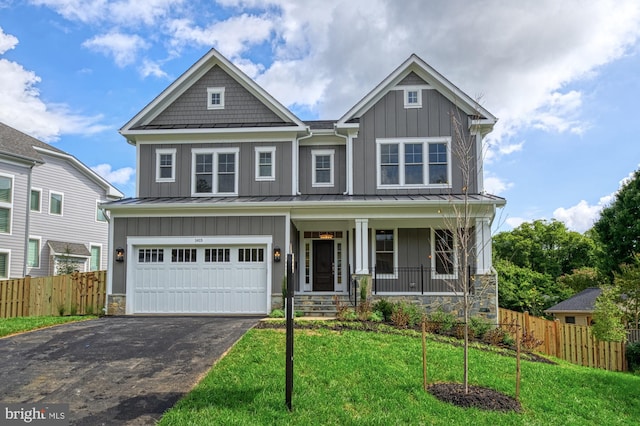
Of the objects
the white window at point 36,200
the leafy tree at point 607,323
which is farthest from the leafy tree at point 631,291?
the white window at point 36,200

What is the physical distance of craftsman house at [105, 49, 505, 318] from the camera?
48.3 feet

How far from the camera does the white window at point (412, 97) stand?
16.2m

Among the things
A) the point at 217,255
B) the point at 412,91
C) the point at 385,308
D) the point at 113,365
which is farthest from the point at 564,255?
the point at 113,365

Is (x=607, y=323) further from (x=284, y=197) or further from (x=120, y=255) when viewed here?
(x=120, y=255)

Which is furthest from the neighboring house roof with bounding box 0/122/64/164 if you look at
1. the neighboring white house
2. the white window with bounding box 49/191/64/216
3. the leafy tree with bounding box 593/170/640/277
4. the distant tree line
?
the leafy tree with bounding box 593/170/640/277

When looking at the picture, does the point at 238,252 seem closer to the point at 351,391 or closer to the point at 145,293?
the point at 145,293

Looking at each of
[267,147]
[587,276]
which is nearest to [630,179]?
[587,276]

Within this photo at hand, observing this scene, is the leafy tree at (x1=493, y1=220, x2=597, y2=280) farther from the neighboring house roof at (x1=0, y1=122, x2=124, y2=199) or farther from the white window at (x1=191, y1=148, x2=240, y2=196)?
the neighboring house roof at (x1=0, y1=122, x2=124, y2=199)

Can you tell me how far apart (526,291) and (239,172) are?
67.8 ft

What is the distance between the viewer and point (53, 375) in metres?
7.78

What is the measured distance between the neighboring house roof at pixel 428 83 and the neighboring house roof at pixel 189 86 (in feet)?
6.54

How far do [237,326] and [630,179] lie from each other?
24.1m

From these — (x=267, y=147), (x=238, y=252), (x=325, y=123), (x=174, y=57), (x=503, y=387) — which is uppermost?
(x=174, y=57)

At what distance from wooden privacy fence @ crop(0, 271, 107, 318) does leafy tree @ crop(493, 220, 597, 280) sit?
3062 cm
